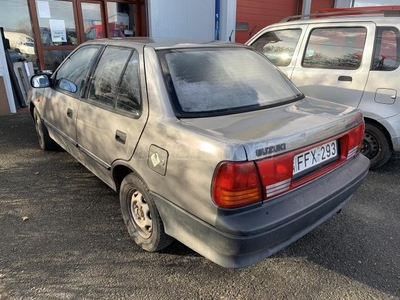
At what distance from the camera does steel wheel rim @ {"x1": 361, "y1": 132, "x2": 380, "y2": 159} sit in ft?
12.9

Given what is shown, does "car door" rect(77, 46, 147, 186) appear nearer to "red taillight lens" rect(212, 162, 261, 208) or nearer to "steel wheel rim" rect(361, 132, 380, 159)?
"red taillight lens" rect(212, 162, 261, 208)

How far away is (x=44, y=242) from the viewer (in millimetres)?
2631

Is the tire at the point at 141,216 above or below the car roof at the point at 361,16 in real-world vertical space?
below

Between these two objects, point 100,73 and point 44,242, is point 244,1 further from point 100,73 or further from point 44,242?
point 44,242

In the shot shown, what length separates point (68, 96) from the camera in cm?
330

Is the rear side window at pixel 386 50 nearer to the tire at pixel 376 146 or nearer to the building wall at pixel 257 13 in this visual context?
the tire at pixel 376 146

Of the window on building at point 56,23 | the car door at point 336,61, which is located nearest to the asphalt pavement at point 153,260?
the car door at point 336,61

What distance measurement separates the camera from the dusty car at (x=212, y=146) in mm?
1785

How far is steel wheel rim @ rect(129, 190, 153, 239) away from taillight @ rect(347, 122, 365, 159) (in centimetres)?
157

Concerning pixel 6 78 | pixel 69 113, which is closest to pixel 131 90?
pixel 69 113

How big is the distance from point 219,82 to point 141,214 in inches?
46.5

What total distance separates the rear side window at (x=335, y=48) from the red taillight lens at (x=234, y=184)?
9.47ft

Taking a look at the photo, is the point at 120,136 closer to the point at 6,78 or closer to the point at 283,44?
the point at 283,44

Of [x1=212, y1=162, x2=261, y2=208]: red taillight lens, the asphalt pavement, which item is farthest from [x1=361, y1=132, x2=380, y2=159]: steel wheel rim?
[x1=212, y1=162, x2=261, y2=208]: red taillight lens
